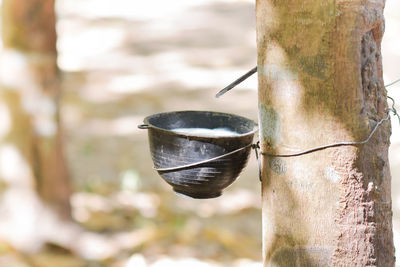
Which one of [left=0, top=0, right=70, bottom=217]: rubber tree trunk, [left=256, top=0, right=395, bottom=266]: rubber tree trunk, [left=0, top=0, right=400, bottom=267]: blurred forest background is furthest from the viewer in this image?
[left=0, top=0, right=400, bottom=267]: blurred forest background

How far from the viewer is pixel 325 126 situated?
159 centimetres

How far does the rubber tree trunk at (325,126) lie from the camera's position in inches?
61.7

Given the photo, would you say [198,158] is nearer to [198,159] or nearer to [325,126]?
[198,159]

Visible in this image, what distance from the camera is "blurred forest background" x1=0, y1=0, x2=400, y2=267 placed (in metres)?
4.64

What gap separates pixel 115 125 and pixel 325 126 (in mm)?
5416

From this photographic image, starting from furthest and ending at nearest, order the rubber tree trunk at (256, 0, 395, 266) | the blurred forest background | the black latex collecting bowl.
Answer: the blurred forest background → the black latex collecting bowl → the rubber tree trunk at (256, 0, 395, 266)

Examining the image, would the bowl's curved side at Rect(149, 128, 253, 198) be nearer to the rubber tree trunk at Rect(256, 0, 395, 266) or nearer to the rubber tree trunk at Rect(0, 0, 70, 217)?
the rubber tree trunk at Rect(256, 0, 395, 266)

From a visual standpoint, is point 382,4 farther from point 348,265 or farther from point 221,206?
point 221,206

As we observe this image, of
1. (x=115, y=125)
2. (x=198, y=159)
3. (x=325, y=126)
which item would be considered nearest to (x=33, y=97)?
(x=115, y=125)

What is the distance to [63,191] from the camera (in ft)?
16.1

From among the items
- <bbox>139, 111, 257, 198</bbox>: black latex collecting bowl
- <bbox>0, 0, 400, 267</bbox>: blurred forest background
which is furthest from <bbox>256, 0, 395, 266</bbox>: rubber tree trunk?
<bbox>0, 0, 400, 267</bbox>: blurred forest background

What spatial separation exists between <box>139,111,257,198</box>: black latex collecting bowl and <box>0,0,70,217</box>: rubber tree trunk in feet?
9.37

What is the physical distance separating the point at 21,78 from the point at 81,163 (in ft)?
6.60

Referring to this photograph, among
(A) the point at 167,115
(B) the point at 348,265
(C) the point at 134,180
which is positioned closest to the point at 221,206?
(C) the point at 134,180
